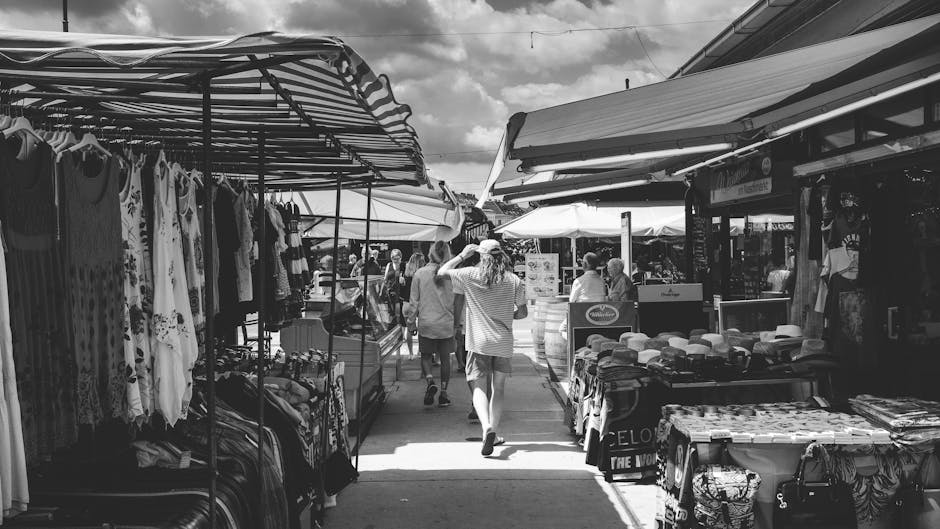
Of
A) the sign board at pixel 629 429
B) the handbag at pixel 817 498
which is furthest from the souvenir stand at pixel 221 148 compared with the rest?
the handbag at pixel 817 498

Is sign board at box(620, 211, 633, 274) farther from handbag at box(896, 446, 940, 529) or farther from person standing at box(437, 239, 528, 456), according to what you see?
handbag at box(896, 446, 940, 529)

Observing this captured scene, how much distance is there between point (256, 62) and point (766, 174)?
598 cm

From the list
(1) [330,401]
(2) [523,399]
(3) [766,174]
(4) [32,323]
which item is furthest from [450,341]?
(4) [32,323]

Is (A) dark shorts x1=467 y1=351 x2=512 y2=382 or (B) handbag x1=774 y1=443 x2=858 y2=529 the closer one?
(B) handbag x1=774 y1=443 x2=858 y2=529

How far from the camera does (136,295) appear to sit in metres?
3.21

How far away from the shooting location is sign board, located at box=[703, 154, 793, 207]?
6984 mm

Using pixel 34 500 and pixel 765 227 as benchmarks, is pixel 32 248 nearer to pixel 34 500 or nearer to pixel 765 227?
pixel 34 500

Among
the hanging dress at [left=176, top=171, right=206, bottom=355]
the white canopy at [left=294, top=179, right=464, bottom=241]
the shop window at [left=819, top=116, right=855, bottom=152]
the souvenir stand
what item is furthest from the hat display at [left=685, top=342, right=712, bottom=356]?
the white canopy at [left=294, top=179, right=464, bottom=241]

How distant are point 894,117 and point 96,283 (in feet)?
17.1

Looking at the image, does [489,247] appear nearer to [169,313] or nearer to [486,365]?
[486,365]

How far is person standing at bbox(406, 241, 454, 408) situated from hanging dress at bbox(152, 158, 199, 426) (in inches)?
185

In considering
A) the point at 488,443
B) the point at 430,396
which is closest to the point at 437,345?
the point at 430,396

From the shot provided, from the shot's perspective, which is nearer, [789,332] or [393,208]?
[789,332]

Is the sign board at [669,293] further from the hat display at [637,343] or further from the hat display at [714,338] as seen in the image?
the hat display at [714,338]
